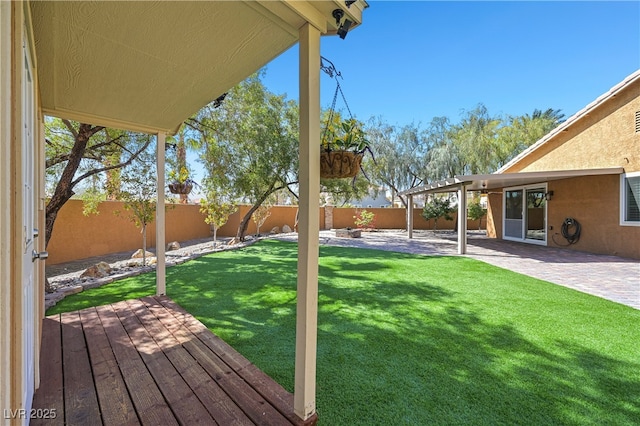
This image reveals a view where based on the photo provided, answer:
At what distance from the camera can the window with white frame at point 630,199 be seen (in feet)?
22.4

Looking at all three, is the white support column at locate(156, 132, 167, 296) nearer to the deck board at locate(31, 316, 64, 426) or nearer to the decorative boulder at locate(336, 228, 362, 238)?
the deck board at locate(31, 316, 64, 426)

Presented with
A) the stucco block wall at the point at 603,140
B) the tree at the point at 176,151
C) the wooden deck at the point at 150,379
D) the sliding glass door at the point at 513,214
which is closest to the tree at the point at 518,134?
the sliding glass door at the point at 513,214

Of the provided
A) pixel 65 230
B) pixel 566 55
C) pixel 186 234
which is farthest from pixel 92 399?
pixel 566 55

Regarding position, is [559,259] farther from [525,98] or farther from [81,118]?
[525,98]

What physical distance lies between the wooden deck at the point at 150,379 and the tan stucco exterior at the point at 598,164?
926 cm

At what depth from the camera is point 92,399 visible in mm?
1781

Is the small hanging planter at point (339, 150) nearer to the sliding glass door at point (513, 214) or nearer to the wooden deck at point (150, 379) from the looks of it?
the wooden deck at point (150, 379)

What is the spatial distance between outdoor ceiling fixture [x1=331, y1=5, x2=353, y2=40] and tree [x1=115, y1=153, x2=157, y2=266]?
6006 millimetres

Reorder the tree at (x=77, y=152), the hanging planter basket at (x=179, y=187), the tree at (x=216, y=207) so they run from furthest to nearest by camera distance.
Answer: the tree at (x=216, y=207) < the hanging planter basket at (x=179, y=187) < the tree at (x=77, y=152)

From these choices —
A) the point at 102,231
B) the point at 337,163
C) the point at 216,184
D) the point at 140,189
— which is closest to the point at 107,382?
the point at 337,163

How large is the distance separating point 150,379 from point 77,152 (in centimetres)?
417

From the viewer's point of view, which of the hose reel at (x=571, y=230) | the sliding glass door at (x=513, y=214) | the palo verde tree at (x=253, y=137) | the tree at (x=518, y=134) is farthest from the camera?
the tree at (x=518, y=134)

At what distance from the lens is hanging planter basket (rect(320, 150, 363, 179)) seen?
1.98 metres

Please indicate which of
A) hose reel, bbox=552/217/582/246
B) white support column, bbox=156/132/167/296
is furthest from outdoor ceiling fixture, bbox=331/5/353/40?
hose reel, bbox=552/217/582/246
